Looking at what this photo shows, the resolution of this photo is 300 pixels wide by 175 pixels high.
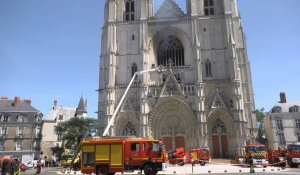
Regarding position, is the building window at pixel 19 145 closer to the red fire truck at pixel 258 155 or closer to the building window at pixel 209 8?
the building window at pixel 209 8

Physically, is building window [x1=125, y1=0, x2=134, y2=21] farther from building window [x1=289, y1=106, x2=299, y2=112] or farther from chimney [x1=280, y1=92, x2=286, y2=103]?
building window [x1=289, y1=106, x2=299, y2=112]

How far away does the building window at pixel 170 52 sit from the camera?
40.2 m

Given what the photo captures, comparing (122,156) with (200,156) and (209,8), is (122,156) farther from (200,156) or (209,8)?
(209,8)

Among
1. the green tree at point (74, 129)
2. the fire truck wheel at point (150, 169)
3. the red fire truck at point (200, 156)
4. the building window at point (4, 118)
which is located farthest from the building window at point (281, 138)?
the building window at point (4, 118)

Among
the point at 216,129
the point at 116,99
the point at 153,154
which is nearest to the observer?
the point at 153,154

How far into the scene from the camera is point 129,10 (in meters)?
43.6

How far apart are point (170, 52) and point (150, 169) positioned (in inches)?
1113

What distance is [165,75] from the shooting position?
38.3m

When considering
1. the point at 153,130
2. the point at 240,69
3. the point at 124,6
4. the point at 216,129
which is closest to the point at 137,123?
the point at 153,130

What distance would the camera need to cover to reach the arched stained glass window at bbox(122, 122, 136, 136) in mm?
36281

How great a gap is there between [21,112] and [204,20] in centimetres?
3449

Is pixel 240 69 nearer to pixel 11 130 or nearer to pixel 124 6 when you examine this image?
pixel 124 6

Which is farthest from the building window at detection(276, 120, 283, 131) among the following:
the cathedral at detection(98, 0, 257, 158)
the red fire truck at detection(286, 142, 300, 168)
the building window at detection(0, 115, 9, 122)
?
the building window at detection(0, 115, 9, 122)

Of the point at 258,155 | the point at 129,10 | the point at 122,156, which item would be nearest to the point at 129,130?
the point at 258,155
